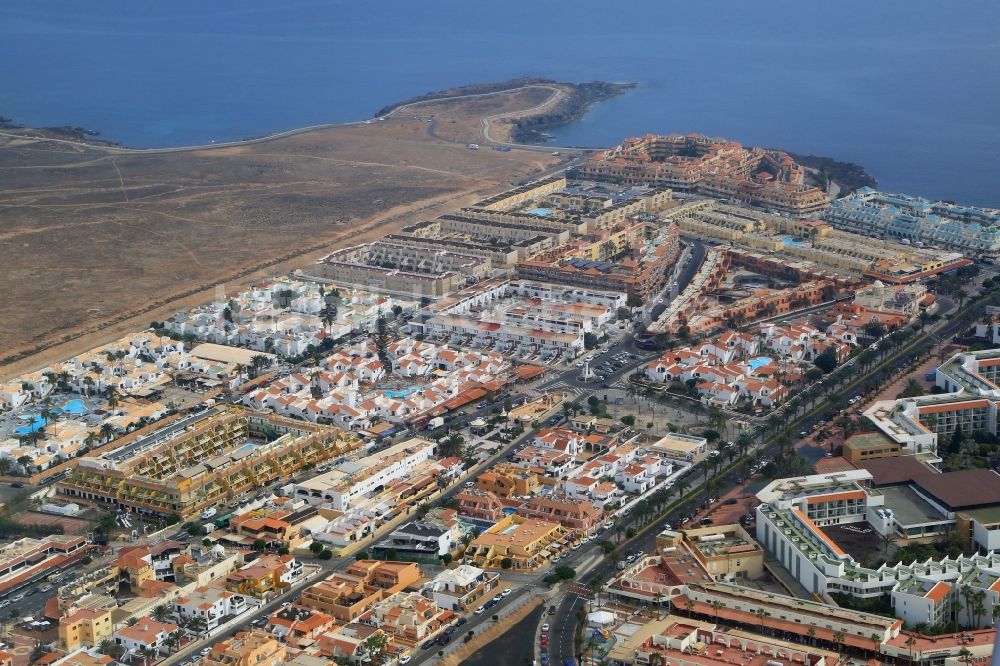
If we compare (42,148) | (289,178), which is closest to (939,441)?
(289,178)

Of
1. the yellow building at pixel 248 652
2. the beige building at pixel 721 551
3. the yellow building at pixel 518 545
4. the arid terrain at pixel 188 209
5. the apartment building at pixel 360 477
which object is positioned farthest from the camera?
the arid terrain at pixel 188 209

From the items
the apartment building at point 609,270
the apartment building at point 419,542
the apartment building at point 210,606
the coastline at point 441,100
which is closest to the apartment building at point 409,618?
the apartment building at point 419,542

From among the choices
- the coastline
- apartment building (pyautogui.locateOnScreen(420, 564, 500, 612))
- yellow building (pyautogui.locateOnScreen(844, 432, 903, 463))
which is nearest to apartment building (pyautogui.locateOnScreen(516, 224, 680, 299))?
yellow building (pyautogui.locateOnScreen(844, 432, 903, 463))

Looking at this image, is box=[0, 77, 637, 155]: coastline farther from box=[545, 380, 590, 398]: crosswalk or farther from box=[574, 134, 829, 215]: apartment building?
box=[545, 380, 590, 398]: crosswalk

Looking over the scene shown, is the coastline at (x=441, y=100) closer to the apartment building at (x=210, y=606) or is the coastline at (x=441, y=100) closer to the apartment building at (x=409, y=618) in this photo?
the apartment building at (x=210, y=606)

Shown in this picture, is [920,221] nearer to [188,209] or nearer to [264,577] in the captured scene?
[188,209]
